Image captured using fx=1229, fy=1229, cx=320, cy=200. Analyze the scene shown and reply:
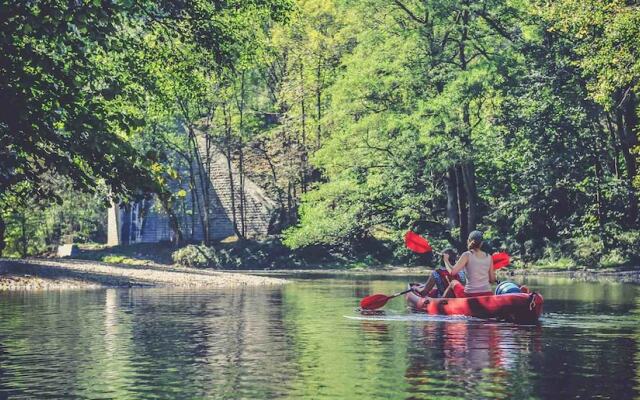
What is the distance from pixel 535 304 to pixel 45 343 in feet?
29.5

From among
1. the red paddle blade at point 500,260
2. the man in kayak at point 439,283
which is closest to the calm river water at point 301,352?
the man in kayak at point 439,283

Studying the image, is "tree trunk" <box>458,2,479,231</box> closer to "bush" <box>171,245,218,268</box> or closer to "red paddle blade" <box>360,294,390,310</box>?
"bush" <box>171,245,218,268</box>

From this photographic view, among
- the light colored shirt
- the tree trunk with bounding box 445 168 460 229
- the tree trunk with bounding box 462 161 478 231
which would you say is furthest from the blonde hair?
the tree trunk with bounding box 445 168 460 229

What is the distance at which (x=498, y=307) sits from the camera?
23.4 m

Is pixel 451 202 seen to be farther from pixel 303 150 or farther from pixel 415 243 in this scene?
pixel 415 243

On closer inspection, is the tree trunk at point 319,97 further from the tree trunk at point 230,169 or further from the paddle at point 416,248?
the paddle at point 416,248

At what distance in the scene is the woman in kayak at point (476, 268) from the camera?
2444 cm

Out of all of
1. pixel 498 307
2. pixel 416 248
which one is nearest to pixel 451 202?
pixel 416 248

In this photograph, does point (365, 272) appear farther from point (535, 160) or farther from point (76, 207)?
point (76, 207)

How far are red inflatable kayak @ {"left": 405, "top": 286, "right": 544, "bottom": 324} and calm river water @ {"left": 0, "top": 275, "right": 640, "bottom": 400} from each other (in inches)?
14.5

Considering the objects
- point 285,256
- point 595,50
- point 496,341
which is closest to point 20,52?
point 496,341

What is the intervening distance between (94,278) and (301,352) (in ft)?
71.5

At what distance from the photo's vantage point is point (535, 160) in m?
50.1

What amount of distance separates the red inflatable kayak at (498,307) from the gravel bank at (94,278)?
14635 mm
